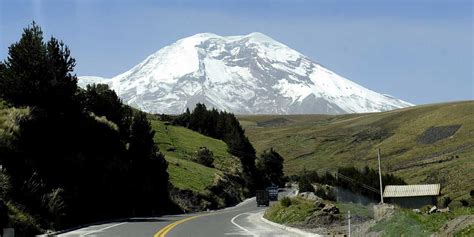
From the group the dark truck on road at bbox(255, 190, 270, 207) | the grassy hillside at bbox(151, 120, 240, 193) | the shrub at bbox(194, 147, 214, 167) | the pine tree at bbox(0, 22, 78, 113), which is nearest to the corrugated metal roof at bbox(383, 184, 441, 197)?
the dark truck on road at bbox(255, 190, 270, 207)

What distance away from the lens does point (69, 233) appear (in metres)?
29.7

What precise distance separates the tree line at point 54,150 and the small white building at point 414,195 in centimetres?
3769

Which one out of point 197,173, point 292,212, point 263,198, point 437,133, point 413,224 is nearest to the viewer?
point 413,224

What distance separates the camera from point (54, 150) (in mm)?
38969

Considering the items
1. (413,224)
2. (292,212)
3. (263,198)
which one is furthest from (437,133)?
(413,224)

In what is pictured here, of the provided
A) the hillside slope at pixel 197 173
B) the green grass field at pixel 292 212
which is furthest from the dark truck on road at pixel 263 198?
the green grass field at pixel 292 212

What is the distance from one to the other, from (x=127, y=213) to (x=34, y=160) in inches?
722

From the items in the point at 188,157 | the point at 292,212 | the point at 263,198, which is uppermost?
the point at 188,157

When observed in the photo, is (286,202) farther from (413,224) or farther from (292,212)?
(413,224)

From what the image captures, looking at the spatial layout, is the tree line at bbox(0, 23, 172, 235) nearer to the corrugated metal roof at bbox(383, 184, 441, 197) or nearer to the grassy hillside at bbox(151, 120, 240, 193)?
the grassy hillside at bbox(151, 120, 240, 193)

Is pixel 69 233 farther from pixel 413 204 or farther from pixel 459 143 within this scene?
pixel 459 143

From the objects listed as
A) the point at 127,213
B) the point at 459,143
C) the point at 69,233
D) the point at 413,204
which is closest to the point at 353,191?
the point at 413,204

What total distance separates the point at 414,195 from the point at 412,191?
1.48 m

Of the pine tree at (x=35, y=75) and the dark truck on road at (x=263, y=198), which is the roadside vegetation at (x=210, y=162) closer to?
the dark truck on road at (x=263, y=198)
